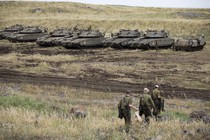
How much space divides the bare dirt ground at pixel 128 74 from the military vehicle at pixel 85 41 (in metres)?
0.87

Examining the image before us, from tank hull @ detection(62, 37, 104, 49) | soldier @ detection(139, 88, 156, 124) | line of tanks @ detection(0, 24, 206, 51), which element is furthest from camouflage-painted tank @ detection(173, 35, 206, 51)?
soldier @ detection(139, 88, 156, 124)

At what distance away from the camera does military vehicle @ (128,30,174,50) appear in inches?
1489

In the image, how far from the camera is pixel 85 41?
40312 mm

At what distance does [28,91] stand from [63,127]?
10595 mm

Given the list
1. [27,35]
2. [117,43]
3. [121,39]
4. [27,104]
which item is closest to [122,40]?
[121,39]

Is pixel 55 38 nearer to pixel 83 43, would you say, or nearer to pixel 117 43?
pixel 83 43

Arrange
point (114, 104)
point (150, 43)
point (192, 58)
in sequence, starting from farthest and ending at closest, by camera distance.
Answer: point (150, 43) < point (192, 58) < point (114, 104)

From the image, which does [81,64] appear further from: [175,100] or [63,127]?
[63,127]

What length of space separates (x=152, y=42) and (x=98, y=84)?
596 inches

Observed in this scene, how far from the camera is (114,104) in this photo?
62.0ft

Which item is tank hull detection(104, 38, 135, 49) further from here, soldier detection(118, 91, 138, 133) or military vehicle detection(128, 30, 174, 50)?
soldier detection(118, 91, 138, 133)

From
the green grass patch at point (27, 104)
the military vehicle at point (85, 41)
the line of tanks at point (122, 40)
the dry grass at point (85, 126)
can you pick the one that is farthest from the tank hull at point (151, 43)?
the green grass patch at point (27, 104)

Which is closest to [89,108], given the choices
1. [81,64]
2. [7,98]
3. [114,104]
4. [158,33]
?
[114,104]

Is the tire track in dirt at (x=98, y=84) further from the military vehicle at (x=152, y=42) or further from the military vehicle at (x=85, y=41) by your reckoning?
the military vehicle at (x=152, y=42)
